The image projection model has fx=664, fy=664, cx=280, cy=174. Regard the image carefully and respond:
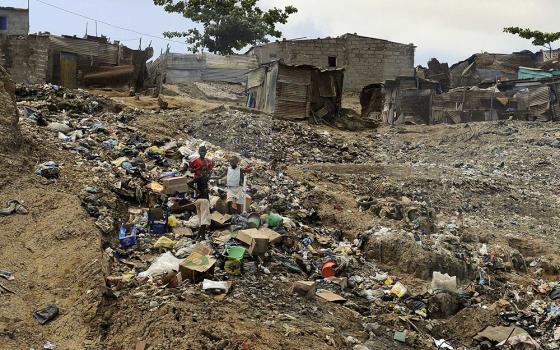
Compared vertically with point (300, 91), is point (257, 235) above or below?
below

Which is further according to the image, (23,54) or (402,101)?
(402,101)

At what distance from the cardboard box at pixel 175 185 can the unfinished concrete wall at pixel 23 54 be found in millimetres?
10426

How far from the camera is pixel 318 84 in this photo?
17906 mm

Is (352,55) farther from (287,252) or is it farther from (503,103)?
(287,252)

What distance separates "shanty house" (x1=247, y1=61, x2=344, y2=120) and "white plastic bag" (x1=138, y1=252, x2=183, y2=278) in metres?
10.7

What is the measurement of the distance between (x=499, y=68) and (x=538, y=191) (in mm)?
15751

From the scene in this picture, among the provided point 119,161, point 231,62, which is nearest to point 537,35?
point 231,62

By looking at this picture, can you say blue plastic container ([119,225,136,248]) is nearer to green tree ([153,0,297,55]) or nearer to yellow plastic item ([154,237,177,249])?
yellow plastic item ([154,237,177,249])

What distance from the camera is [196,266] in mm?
6488

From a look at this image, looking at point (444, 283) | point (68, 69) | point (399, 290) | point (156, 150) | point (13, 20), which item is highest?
point (13, 20)

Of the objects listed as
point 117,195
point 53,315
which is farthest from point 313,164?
point 53,315

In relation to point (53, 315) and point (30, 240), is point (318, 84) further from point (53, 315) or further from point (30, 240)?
point (53, 315)

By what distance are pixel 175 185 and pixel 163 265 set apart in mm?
2391

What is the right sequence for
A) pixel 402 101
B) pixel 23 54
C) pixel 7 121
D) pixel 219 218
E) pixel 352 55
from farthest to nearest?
pixel 352 55 → pixel 402 101 → pixel 23 54 → pixel 7 121 → pixel 219 218
